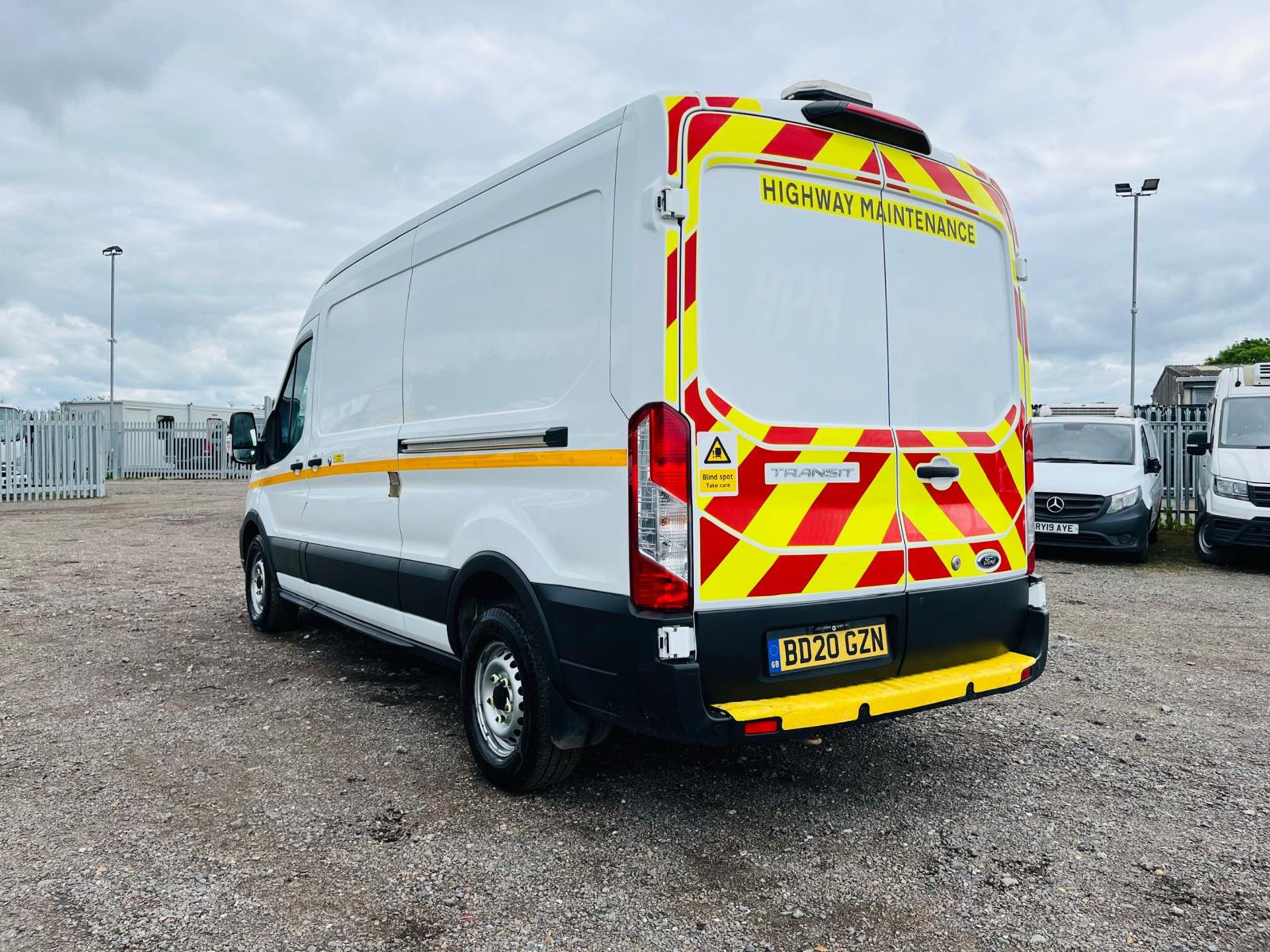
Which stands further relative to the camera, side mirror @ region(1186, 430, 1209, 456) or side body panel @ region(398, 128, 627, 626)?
side mirror @ region(1186, 430, 1209, 456)

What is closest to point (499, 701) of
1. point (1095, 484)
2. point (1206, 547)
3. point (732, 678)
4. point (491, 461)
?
point (491, 461)

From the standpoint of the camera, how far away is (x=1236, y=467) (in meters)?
10.1

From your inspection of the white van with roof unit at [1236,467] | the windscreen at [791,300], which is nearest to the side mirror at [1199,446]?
the white van with roof unit at [1236,467]

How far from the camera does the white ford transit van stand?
10.2 ft

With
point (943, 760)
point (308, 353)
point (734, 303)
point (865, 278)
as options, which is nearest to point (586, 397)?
point (734, 303)

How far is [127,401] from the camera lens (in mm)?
33438

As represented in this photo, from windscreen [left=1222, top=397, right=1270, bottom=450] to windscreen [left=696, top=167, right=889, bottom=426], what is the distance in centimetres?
873

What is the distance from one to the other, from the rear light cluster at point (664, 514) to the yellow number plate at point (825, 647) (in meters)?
0.40

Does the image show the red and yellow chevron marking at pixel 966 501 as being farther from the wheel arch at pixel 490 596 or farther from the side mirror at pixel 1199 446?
the side mirror at pixel 1199 446

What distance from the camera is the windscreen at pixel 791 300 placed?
10.5ft

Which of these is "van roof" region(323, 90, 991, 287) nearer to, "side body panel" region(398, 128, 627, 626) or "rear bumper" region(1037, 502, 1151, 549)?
"side body panel" region(398, 128, 627, 626)

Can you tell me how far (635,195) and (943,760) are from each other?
2.74 m

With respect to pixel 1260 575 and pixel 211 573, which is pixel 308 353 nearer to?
pixel 211 573

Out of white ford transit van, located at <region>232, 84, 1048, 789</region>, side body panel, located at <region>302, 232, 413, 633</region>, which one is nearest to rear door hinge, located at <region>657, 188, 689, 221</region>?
white ford transit van, located at <region>232, 84, 1048, 789</region>
